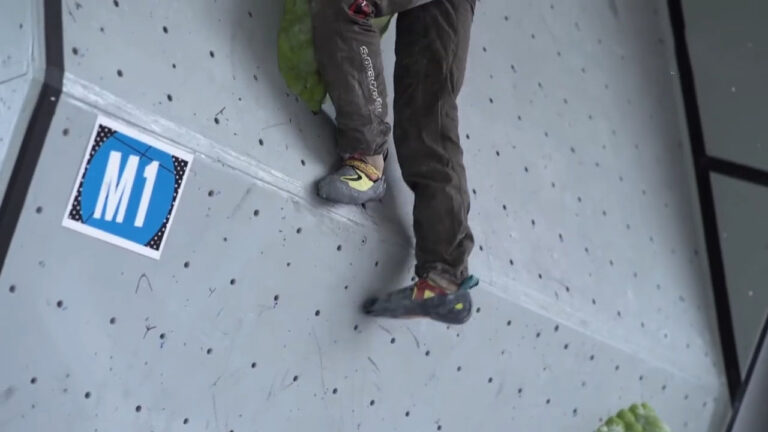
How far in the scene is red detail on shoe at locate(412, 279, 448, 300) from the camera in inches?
77.3

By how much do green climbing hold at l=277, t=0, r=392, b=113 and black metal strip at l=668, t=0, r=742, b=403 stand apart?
5.39ft

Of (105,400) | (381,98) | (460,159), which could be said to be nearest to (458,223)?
(460,159)

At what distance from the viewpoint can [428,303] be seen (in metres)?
1.96

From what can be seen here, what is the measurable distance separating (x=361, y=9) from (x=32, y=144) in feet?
2.19

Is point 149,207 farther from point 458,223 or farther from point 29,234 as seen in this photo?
point 458,223

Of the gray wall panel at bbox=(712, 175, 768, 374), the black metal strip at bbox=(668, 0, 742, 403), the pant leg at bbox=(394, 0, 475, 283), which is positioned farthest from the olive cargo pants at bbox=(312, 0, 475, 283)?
the gray wall panel at bbox=(712, 175, 768, 374)

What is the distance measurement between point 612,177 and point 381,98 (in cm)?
114

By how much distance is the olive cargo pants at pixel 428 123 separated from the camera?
75.7 inches

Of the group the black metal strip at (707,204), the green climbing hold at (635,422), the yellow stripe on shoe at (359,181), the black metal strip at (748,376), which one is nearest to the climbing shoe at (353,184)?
the yellow stripe on shoe at (359,181)

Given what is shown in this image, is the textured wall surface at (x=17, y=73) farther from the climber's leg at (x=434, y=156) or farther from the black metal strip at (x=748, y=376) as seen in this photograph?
the black metal strip at (x=748, y=376)

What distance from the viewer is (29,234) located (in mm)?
1524

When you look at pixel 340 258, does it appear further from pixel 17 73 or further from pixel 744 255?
pixel 744 255

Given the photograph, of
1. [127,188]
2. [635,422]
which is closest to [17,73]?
[127,188]

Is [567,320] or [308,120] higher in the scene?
[308,120]
